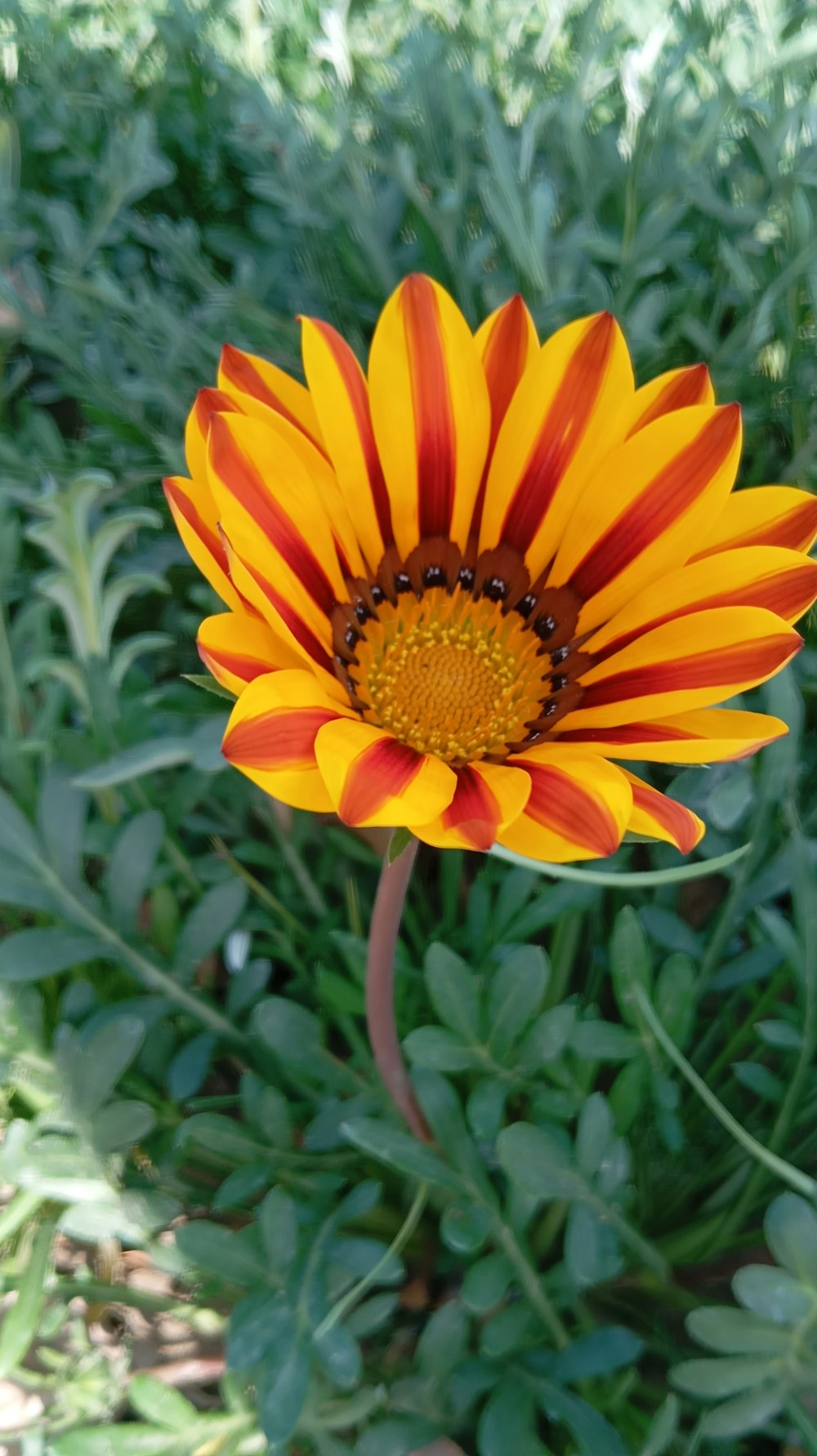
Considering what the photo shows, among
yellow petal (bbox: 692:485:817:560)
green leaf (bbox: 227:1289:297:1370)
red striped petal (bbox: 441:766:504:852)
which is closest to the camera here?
red striped petal (bbox: 441:766:504:852)

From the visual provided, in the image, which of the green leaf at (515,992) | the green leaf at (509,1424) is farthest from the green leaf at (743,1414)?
the green leaf at (515,992)

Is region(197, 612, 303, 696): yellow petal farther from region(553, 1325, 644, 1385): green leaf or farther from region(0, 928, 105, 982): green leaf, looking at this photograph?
region(553, 1325, 644, 1385): green leaf

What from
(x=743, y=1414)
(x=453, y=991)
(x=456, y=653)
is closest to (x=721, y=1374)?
(x=743, y=1414)

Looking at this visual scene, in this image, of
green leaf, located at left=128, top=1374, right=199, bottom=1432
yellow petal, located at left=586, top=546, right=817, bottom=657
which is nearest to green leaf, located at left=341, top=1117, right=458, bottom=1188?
green leaf, located at left=128, top=1374, right=199, bottom=1432

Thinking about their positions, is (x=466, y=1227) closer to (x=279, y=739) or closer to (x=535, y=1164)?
(x=535, y=1164)

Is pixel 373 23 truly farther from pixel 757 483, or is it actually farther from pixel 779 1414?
pixel 779 1414

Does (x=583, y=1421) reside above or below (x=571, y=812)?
below

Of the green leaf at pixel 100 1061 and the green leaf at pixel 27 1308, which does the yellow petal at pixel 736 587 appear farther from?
the green leaf at pixel 27 1308
